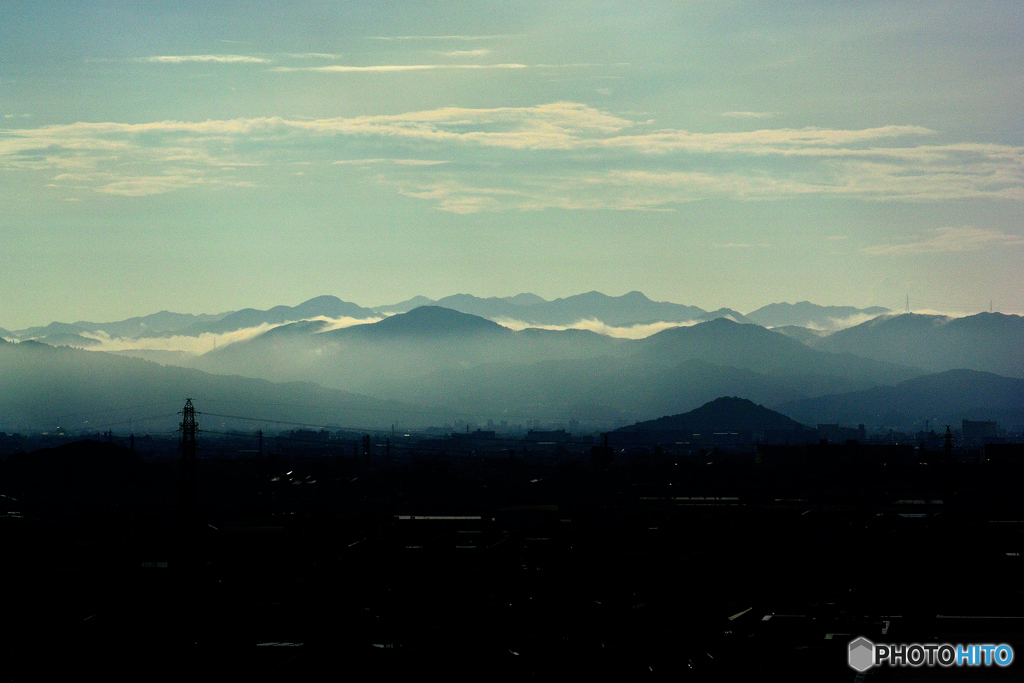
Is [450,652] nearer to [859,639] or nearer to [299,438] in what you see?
[859,639]

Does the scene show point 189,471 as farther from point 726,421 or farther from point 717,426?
point 726,421

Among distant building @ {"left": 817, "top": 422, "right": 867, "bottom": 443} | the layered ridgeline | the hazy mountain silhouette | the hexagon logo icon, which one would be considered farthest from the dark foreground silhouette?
the hazy mountain silhouette

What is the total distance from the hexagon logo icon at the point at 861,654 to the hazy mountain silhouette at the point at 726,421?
161060mm

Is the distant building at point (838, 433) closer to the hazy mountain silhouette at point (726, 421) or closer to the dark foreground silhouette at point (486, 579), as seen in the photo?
the hazy mountain silhouette at point (726, 421)

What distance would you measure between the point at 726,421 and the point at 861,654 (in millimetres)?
168328

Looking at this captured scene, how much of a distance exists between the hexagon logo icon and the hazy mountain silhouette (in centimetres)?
16106

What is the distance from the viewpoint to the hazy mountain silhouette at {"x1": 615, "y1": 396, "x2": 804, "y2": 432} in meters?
189

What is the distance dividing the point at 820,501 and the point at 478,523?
2680cm

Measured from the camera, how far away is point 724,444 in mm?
165125

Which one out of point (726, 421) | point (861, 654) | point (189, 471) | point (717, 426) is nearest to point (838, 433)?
point (726, 421)

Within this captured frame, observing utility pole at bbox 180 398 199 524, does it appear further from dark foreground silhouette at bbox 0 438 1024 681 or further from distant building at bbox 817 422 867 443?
distant building at bbox 817 422 867 443

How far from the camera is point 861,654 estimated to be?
87.6 ft

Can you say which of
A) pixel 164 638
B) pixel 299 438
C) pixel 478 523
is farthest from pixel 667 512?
pixel 299 438

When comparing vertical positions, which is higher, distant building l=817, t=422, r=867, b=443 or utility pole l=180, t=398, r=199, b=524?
utility pole l=180, t=398, r=199, b=524
